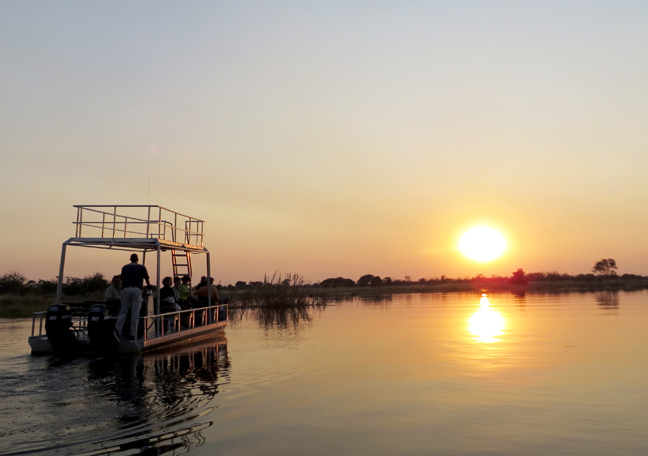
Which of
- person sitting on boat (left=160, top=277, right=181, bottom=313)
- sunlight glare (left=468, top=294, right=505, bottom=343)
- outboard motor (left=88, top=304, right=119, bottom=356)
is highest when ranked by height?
person sitting on boat (left=160, top=277, right=181, bottom=313)

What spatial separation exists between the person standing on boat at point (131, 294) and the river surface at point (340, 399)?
2.98 feet

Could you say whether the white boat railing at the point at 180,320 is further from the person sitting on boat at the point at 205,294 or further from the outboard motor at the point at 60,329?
the outboard motor at the point at 60,329

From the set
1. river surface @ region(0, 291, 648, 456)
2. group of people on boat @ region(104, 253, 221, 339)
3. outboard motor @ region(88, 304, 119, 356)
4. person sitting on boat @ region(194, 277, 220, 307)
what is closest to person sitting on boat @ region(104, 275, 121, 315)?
group of people on boat @ region(104, 253, 221, 339)

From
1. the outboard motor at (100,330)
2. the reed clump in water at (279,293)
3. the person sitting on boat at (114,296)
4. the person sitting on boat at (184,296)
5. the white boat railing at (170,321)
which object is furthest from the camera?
the reed clump in water at (279,293)

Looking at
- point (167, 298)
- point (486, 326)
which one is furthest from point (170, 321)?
point (486, 326)

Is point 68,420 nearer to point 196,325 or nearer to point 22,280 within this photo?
point 196,325

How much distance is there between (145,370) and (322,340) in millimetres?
7573

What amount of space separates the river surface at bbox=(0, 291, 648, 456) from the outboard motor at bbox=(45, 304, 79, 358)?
22.8 inches

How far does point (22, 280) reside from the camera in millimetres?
53844

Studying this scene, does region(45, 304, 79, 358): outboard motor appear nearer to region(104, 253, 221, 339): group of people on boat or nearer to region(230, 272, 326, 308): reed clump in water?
region(104, 253, 221, 339): group of people on boat

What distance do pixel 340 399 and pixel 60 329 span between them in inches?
306

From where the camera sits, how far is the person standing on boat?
569 inches

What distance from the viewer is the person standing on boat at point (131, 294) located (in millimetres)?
14445

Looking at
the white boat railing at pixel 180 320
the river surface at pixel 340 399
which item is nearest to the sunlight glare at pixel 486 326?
the river surface at pixel 340 399
